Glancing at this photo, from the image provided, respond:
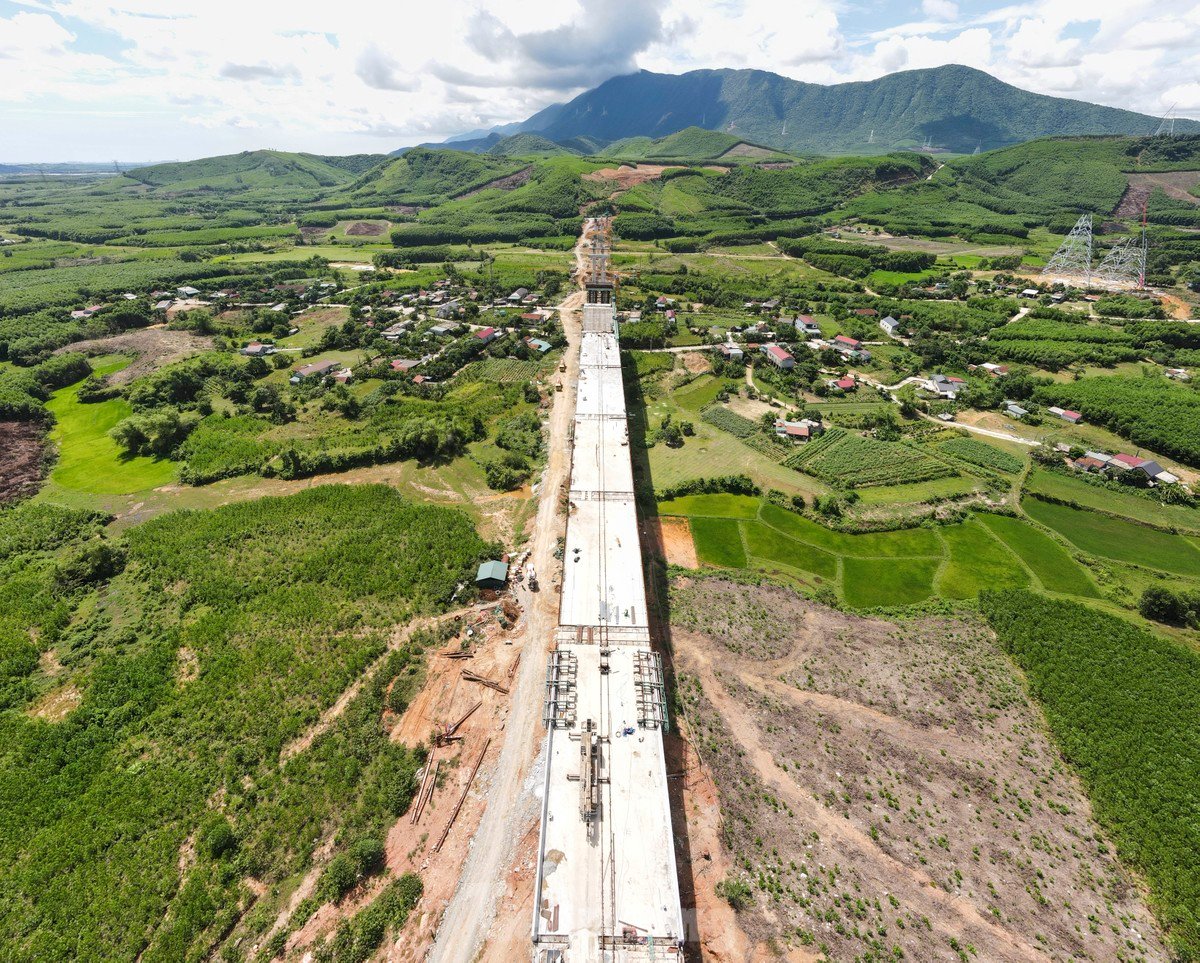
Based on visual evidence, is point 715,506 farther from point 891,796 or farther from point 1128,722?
point 1128,722

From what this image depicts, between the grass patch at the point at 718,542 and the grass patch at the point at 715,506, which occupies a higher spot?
the grass patch at the point at 715,506

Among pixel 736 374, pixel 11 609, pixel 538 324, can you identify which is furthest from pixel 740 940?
pixel 538 324

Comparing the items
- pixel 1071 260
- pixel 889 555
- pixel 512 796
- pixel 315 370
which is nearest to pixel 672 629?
pixel 512 796

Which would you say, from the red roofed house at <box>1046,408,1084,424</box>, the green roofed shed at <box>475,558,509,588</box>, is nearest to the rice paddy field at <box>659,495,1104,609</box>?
the green roofed shed at <box>475,558,509,588</box>

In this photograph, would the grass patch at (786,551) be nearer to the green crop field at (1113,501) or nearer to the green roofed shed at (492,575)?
the green roofed shed at (492,575)

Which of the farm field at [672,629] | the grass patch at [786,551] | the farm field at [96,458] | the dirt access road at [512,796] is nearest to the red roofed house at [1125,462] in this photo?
the farm field at [672,629]

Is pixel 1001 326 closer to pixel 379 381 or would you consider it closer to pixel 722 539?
pixel 722 539
